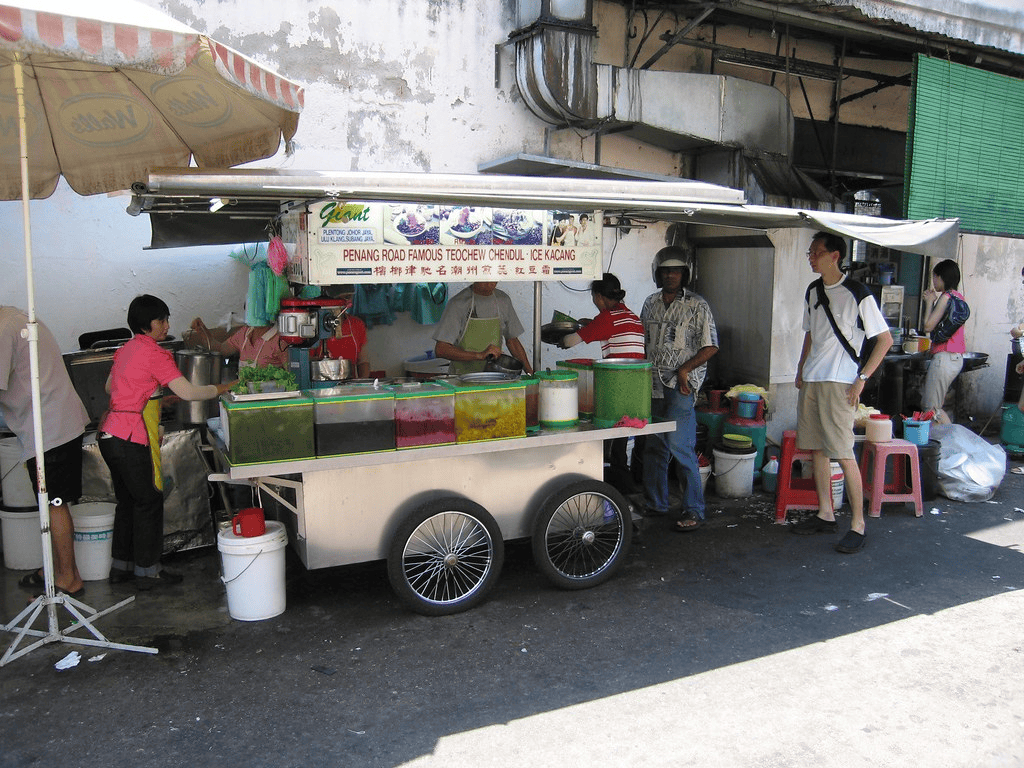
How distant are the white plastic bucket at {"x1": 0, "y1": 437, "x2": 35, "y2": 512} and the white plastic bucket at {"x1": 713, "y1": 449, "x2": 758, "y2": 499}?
5180 mm

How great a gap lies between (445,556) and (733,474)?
3.28 metres

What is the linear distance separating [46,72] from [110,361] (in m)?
1.96

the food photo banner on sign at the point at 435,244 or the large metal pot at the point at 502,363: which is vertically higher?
the food photo banner on sign at the point at 435,244

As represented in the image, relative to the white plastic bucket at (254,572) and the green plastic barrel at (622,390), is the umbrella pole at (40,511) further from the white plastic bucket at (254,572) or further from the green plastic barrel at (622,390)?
the green plastic barrel at (622,390)

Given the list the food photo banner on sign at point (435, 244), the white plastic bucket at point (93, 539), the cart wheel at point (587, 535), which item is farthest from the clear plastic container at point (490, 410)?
the white plastic bucket at point (93, 539)

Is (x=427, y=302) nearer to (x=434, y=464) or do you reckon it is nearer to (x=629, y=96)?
(x=434, y=464)

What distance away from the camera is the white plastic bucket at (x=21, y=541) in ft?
17.0

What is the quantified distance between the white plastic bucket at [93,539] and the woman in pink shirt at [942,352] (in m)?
7.39

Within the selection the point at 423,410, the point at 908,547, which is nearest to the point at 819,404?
the point at 908,547

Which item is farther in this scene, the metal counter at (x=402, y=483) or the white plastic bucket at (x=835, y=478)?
the white plastic bucket at (x=835, y=478)

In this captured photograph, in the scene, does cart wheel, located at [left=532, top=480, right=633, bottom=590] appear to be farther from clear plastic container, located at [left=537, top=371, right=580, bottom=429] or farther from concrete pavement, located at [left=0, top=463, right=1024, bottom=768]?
clear plastic container, located at [left=537, top=371, right=580, bottom=429]

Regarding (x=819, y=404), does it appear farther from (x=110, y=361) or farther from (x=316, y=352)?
(x=110, y=361)

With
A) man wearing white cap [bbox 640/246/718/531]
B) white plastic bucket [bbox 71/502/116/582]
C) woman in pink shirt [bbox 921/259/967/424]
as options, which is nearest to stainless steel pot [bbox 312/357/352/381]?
white plastic bucket [bbox 71/502/116/582]

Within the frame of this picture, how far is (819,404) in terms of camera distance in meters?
5.67
